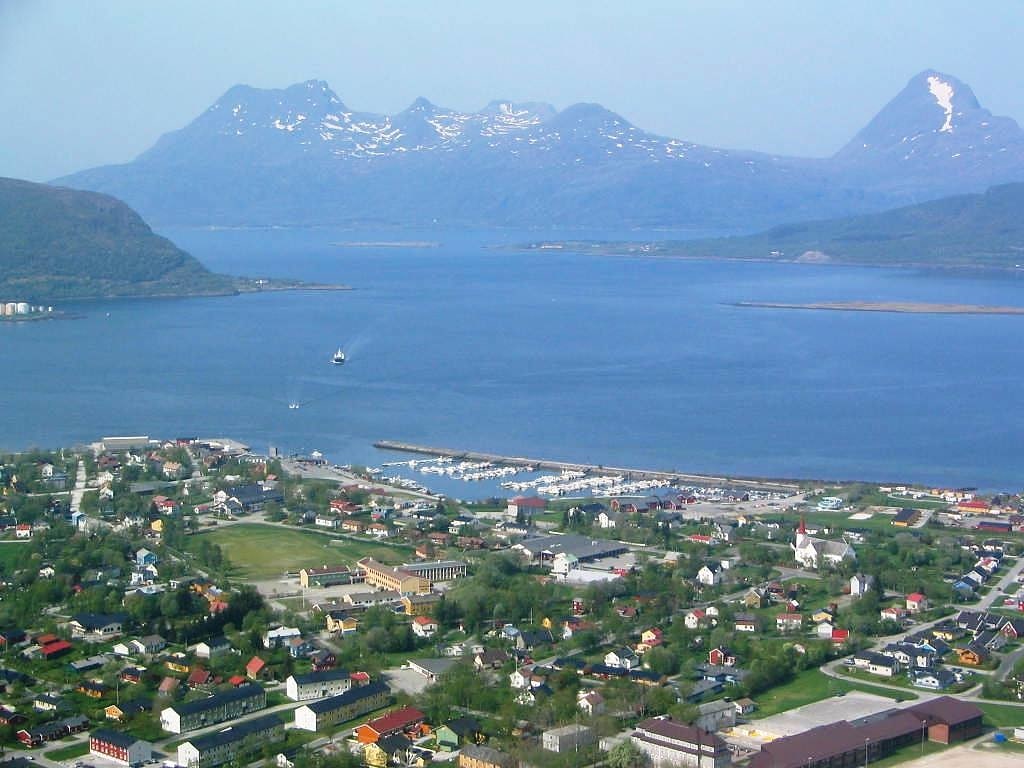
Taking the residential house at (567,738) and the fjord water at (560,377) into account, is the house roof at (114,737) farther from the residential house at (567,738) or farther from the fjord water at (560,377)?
the fjord water at (560,377)

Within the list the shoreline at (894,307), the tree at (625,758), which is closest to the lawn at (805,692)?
the tree at (625,758)

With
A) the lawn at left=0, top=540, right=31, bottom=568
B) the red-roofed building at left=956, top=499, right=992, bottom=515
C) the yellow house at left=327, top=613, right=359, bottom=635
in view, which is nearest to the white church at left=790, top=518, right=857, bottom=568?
the red-roofed building at left=956, top=499, right=992, bottom=515

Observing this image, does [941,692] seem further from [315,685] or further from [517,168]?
[517,168]

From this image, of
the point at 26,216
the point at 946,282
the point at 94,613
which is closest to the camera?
the point at 94,613

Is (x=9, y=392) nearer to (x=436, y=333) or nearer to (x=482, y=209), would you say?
(x=436, y=333)

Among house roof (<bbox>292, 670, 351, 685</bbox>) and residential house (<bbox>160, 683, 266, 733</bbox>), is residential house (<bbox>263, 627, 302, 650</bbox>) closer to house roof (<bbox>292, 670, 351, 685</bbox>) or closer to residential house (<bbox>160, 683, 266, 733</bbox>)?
house roof (<bbox>292, 670, 351, 685</bbox>)

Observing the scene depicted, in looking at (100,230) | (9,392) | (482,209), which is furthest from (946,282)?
(482,209)

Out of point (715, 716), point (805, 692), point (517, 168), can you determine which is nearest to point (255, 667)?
point (715, 716)
